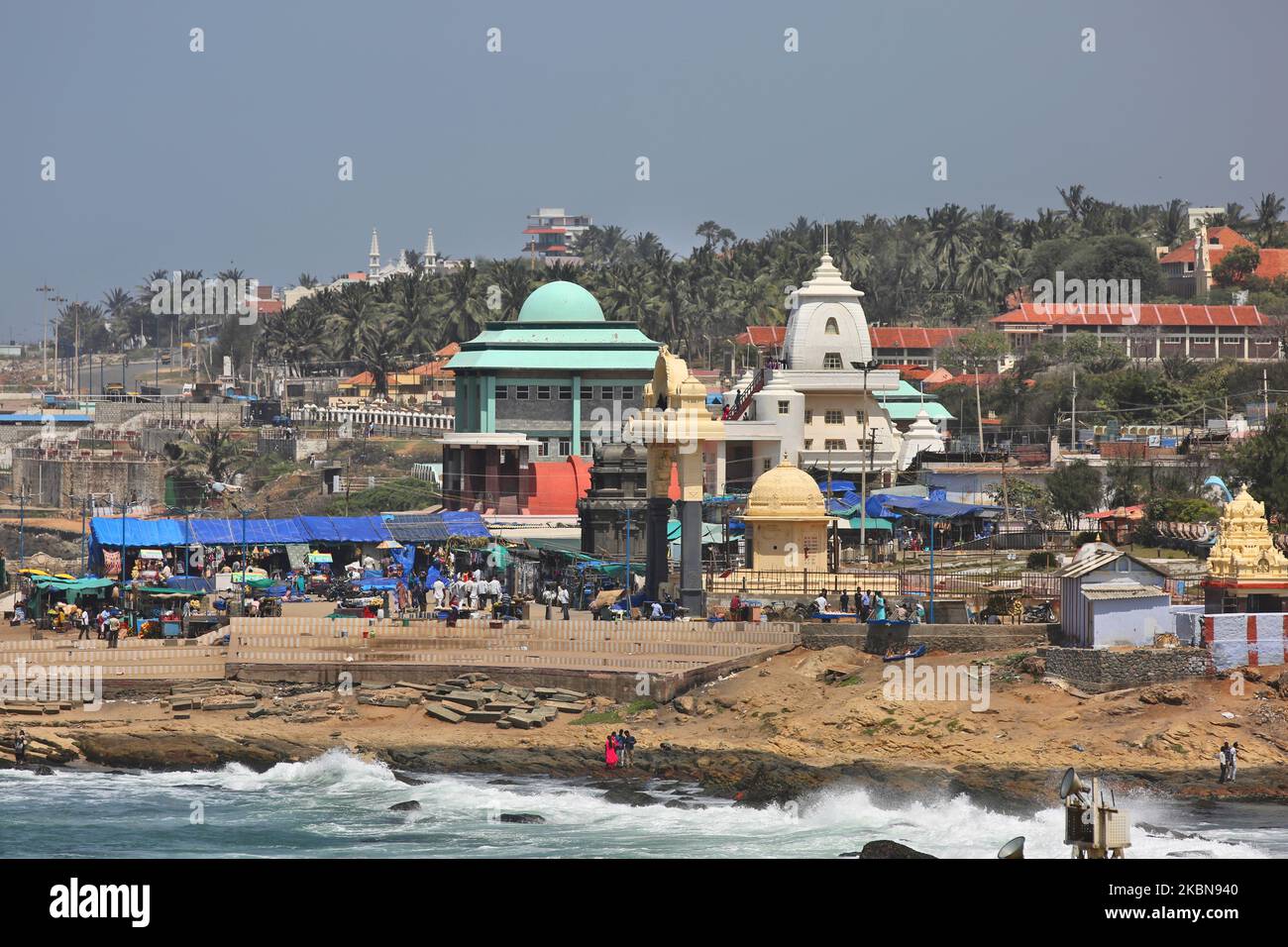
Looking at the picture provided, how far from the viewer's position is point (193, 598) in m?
53.8

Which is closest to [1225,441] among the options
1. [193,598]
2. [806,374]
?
[806,374]

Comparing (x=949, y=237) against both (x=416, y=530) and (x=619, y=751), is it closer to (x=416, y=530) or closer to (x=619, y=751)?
(x=416, y=530)

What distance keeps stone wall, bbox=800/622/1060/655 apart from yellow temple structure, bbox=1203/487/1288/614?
3.77m

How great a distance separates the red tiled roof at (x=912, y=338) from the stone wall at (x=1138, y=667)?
7898cm

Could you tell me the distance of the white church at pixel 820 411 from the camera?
71.8 m

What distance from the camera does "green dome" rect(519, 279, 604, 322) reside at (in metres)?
86.2

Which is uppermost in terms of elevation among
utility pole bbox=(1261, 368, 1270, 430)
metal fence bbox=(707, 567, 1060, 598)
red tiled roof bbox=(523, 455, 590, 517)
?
utility pole bbox=(1261, 368, 1270, 430)

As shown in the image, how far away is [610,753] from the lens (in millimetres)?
40438

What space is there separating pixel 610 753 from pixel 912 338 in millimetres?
86128

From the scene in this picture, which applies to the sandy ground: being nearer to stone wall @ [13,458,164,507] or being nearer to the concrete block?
the concrete block

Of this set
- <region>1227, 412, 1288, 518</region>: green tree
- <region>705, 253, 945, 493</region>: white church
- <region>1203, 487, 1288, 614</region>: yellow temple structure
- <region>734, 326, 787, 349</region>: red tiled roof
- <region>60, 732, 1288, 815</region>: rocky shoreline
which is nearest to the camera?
<region>60, 732, 1288, 815</region>: rocky shoreline

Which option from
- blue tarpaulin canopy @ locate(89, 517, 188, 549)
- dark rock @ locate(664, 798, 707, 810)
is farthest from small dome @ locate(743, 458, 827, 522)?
blue tarpaulin canopy @ locate(89, 517, 188, 549)

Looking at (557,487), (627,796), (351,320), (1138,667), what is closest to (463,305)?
(351,320)
